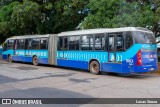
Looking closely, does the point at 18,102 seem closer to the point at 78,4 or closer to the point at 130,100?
the point at 130,100

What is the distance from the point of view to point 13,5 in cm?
2333

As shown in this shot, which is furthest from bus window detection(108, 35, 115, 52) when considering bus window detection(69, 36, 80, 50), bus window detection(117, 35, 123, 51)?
bus window detection(69, 36, 80, 50)

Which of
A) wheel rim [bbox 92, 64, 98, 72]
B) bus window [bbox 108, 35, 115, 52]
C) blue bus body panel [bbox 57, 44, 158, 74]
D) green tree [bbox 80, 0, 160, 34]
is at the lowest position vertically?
wheel rim [bbox 92, 64, 98, 72]

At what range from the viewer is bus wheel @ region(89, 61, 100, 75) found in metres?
14.6

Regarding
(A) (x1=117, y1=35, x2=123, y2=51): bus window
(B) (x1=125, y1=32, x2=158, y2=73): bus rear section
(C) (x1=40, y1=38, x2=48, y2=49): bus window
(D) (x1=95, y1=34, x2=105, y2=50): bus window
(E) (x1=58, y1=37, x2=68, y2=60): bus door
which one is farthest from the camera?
(C) (x1=40, y1=38, x2=48, y2=49): bus window

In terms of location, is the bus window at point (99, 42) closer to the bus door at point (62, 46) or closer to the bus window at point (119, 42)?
the bus window at point (119, 42)

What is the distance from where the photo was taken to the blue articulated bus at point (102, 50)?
12.7 metres

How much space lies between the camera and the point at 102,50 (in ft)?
46.8

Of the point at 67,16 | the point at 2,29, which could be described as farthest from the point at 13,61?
the point at 67,16

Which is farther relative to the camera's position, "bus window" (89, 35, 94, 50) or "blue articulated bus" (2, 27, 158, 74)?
"bus window" (89, 35, 94, 50)

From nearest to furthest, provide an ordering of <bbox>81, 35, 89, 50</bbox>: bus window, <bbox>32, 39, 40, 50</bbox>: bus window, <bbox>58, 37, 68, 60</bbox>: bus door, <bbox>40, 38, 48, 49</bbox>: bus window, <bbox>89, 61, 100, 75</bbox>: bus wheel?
<bbox>89, 61, 100, 75</bbox>: bus wheel
<bbox>81, 35, 89, 50</bbox>: bus window
<bbox>58, 37, 68, 60</bbox>: bus door
<bbox>40, 38, 48, 49</bbox>: bus window
<bbox>32, 39, 40, 50</bbox>: bus window

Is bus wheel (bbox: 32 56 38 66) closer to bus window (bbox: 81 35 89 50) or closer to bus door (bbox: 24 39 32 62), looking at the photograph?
bus door (bbox: 24 39 32 62)

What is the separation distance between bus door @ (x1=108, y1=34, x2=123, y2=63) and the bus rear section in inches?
33.3

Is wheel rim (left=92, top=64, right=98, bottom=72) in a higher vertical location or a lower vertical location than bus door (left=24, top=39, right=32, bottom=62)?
lower
